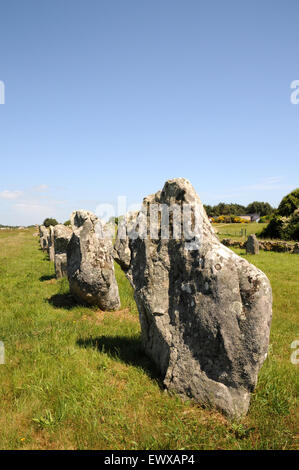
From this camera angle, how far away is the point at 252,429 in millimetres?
4004

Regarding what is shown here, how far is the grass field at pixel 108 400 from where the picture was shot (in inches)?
151

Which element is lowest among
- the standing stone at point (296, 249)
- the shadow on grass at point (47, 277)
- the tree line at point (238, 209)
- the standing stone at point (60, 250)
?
the shadow on grass at point (47, 277)

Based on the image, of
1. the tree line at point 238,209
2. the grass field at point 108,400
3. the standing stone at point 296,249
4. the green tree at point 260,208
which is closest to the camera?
the grass field at point 108,400

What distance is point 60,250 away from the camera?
14.7m

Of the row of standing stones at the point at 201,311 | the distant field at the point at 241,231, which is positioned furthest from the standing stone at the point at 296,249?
the row of standing stones at the point at 201,311

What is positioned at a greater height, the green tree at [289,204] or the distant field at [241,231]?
the green tree at [289,204]

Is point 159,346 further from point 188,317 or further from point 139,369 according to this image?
point 188,317

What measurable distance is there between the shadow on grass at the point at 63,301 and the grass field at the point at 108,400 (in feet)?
6.91

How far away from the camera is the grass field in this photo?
12.6 feet

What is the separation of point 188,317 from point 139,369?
Result: 1.44 meters

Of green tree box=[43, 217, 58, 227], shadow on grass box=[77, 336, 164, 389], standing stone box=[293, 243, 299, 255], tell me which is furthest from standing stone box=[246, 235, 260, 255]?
green tree box=[43, 217, 58, 227]

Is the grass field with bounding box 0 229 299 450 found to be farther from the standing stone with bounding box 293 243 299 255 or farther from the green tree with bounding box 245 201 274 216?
the green tree with bounding box 245 201 274 216

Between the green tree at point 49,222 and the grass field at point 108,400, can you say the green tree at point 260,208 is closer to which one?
the green tree at point 49,222

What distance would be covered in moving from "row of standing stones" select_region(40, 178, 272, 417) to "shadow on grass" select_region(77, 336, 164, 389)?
0.52 ft
